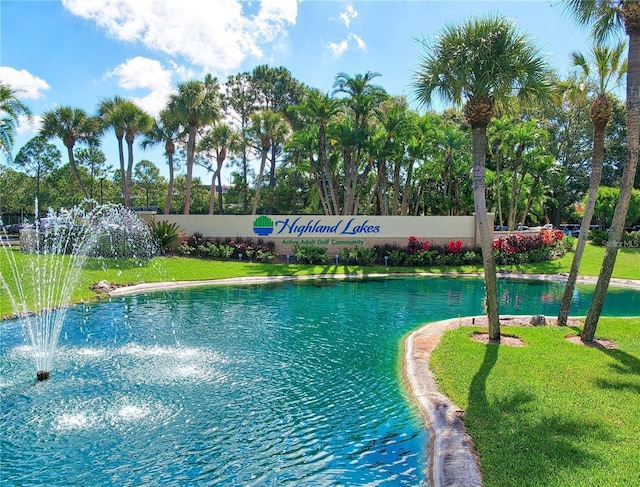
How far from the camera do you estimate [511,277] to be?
25.8 metres

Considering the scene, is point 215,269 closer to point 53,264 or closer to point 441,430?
point 53,264

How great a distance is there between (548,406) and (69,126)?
36.1 m

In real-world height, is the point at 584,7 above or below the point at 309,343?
above

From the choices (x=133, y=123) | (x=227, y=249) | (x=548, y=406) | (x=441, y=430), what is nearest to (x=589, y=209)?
(x=548, y=406)

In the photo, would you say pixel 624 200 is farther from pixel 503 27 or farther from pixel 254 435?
pixel 254 435

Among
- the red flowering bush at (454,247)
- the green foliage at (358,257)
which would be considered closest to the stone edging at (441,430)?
the green foliage at (358,257)

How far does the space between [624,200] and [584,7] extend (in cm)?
471

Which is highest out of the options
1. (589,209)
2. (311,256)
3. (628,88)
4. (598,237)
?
(628,88)

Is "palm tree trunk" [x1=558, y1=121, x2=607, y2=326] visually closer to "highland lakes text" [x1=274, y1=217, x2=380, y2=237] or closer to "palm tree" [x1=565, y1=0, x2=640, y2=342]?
"palm tree" [x1=565, y1=0, x2=640, y2=342]

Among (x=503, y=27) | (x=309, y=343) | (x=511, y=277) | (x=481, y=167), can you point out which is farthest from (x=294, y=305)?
(x=511, y=277)

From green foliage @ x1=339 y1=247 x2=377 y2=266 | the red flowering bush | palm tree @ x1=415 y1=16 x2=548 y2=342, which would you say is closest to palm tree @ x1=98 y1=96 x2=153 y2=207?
green foliage @ x1=339 y1=247 x2=377 y2=266

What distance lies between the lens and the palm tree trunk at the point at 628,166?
34.8 ft

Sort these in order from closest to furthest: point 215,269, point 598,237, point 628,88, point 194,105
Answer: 1. point 628,88
2. point 215,269
3. point 194,105
4. point 598,237

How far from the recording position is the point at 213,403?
26.6 feet
